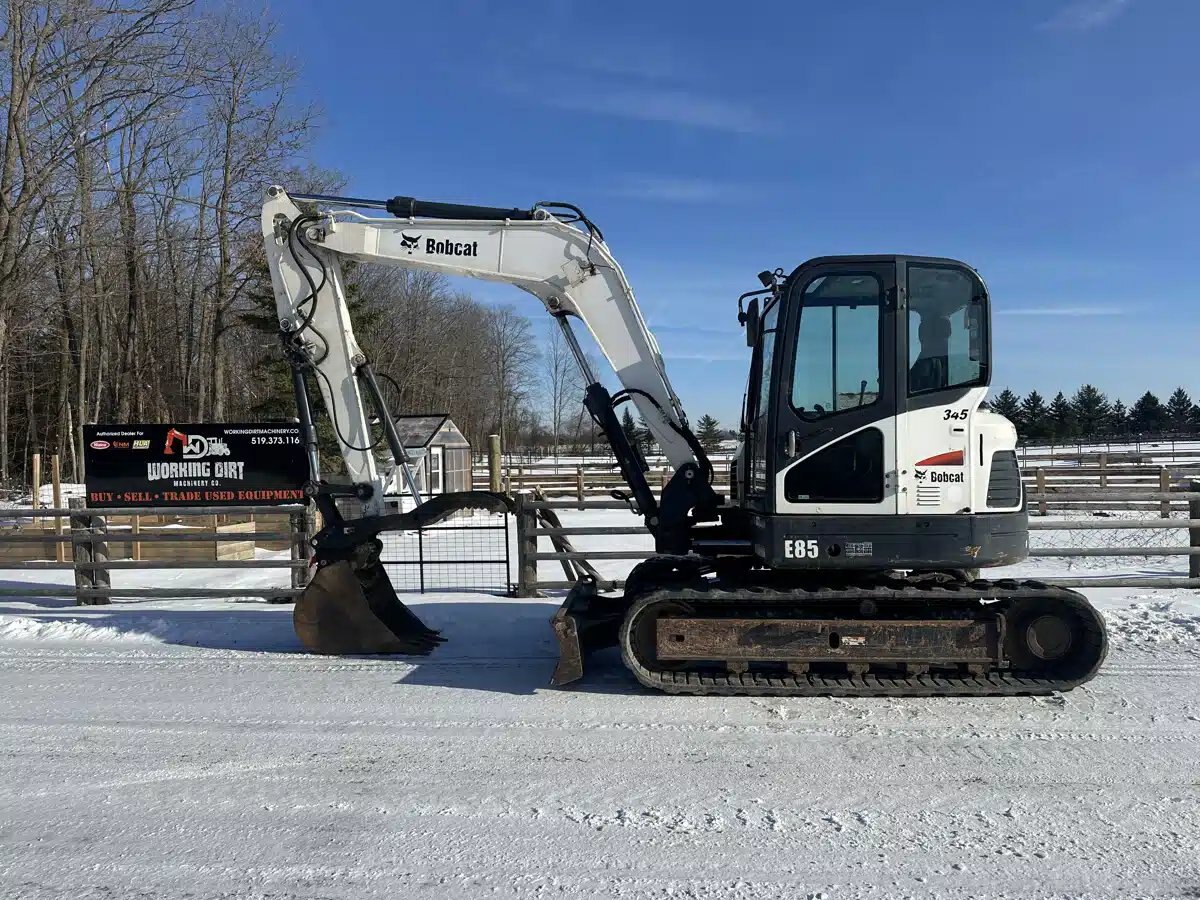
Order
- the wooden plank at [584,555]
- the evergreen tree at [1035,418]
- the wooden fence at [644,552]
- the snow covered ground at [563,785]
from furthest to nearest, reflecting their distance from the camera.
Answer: the evergreen tree at [1035,418] → the wooden fence at [644,552] → the wooden plank at [584,555] → the snow covered ground at [563,785]

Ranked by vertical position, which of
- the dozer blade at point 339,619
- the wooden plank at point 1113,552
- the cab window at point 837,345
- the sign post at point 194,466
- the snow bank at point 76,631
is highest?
the cab window at point 837,345

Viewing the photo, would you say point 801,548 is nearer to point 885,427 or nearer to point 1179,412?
point 885,427

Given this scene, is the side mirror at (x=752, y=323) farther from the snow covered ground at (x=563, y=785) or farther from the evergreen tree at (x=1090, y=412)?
the evergreen tree at (x=1090, y=412)

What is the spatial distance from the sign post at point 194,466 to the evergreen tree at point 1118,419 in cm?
7851

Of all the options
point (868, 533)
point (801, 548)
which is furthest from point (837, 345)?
point (801, 548)

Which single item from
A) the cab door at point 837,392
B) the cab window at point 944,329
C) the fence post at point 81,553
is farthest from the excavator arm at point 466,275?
the fence post at point 81,553

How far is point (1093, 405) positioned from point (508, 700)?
267 feet

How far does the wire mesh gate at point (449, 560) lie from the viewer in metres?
9.77

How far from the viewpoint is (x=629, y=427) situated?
6.94 m

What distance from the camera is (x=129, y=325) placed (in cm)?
3203

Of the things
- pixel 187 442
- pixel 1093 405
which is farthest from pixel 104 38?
pixel 1093 405

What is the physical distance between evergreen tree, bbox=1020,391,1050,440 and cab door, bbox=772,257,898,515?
219 feet

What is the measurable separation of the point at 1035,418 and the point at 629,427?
240 ft

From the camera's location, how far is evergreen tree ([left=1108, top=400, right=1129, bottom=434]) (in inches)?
2920
